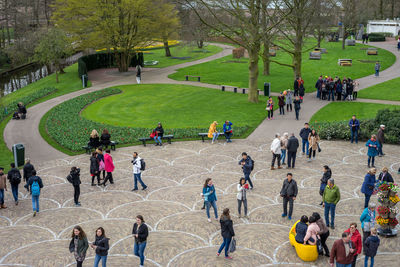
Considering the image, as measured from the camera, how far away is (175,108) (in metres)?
36.7

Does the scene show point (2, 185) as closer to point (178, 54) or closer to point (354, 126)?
point (354, 126)

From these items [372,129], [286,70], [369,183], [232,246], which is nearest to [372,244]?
[232,246]

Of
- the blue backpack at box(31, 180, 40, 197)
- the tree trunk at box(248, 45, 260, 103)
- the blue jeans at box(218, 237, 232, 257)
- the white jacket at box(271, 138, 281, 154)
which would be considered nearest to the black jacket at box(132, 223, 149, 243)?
the blue jeans at box(218, 237, 232, 257)

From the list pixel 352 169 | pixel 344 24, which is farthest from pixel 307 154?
pixel 344 24

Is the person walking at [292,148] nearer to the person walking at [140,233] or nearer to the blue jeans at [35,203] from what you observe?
the person walking at [140,233]

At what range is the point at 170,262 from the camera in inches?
523

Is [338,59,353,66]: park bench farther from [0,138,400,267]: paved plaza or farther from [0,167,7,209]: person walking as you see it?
[0,167,7,209]: person walking

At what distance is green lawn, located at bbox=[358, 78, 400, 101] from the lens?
3725 cm

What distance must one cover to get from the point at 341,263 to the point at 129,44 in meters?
46.0

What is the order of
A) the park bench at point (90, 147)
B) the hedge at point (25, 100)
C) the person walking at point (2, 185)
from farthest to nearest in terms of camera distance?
the hedge at point (25, 100), the park bench at point (90, 147), the person walking at point (2, 185)

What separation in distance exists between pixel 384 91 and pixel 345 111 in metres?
8.19

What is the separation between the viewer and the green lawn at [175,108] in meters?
32.4

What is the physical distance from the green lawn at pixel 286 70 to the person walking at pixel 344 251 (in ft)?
102

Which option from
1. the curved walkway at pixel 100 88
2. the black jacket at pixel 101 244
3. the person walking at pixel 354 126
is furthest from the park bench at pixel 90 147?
the black jacket at pixel 101 244
